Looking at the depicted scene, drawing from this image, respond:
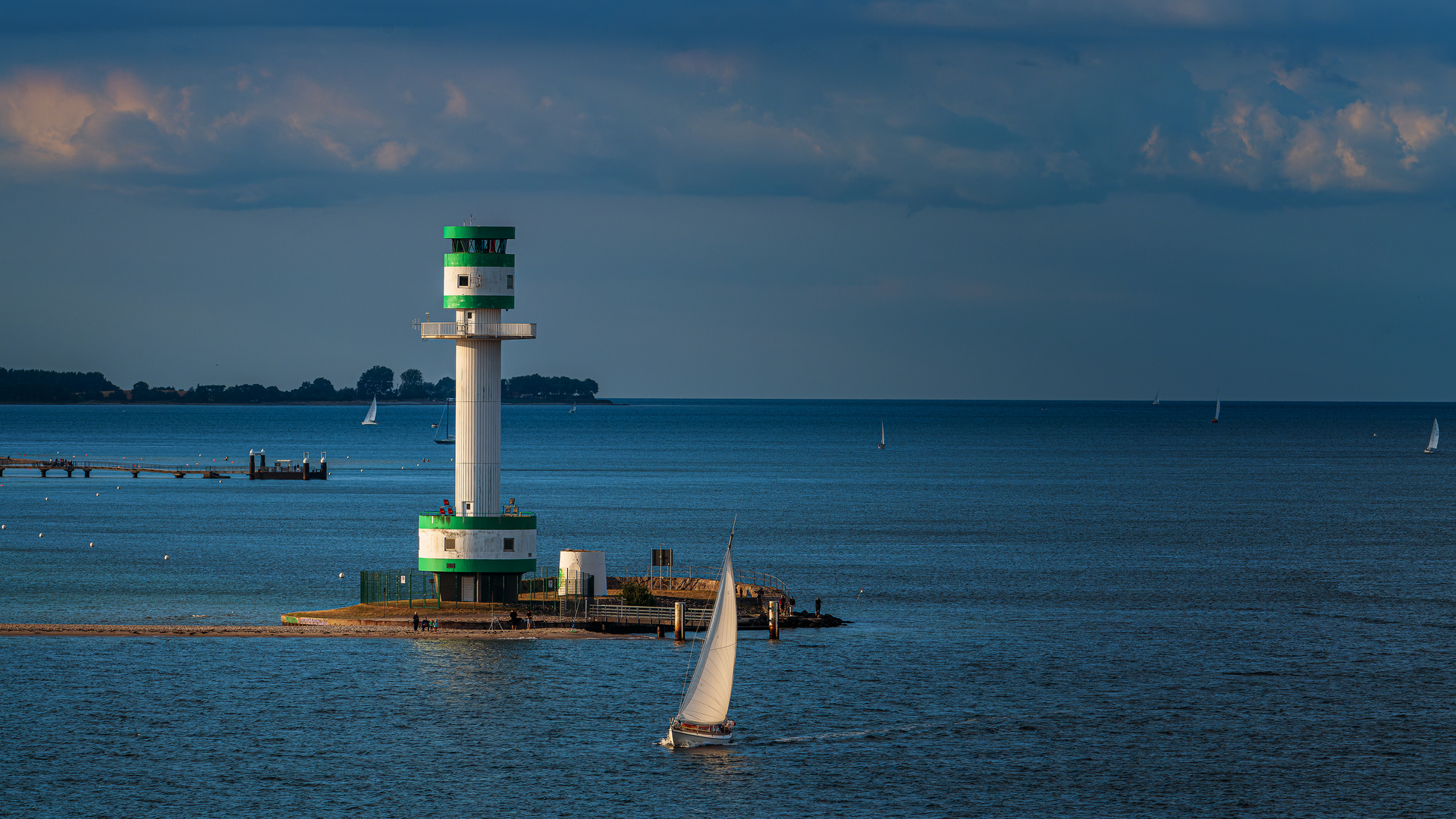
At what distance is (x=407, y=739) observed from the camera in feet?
161

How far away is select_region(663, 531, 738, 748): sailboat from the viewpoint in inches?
1875

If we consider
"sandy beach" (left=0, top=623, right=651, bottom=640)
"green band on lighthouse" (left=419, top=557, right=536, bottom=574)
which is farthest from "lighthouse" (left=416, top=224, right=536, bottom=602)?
"sandy beach" (left=0, top=623, right=651, bottom=640)

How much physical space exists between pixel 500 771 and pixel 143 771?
10212 mm

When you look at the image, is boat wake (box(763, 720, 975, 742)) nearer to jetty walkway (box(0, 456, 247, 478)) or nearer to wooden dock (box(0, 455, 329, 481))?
wooden dock (box(0, 455, 329, 481))

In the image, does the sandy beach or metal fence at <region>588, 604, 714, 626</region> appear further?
metal fence at <region>588, 604, 714, 626</region>

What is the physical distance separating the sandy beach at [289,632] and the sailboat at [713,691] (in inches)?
561

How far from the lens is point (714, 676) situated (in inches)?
1880

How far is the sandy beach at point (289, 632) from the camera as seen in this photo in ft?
200

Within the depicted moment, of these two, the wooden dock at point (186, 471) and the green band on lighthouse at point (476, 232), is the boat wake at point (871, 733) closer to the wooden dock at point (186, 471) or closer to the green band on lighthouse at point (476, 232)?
the green band on lighthouse at point (476, 232)

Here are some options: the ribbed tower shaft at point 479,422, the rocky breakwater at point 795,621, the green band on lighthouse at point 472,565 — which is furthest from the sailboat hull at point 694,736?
the rocky breakwater at point 795,621

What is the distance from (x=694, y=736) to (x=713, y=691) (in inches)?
60.6

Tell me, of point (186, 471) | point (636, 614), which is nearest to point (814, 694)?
point (636, 614)

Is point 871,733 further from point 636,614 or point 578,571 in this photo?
point 578,571

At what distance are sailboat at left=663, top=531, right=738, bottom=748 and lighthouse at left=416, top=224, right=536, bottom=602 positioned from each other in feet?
55.0
